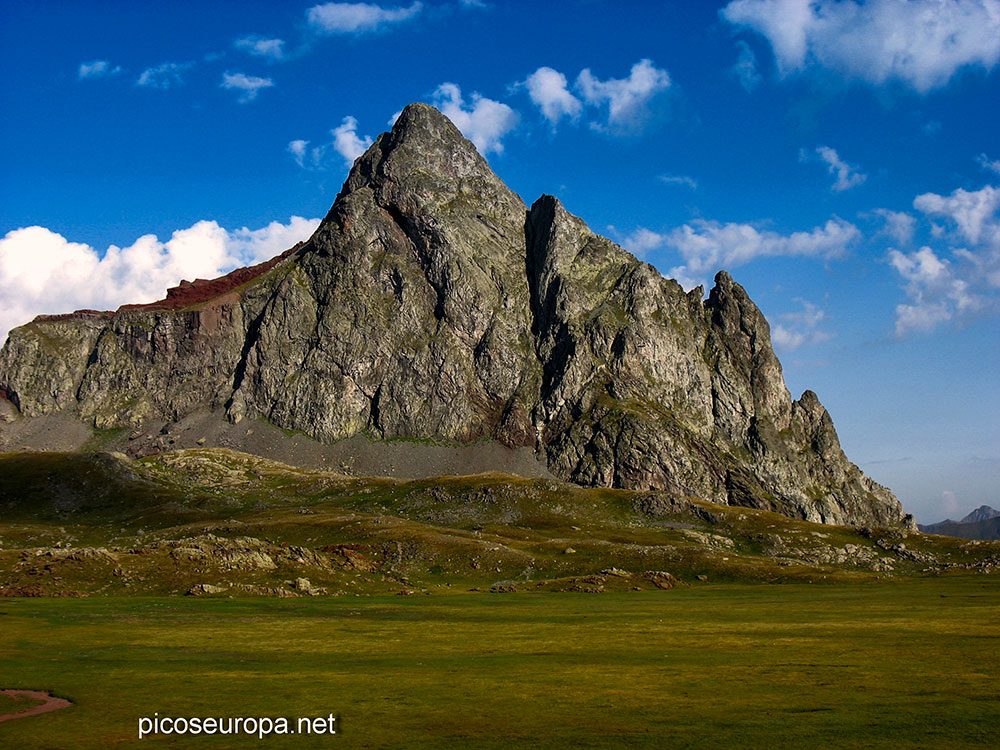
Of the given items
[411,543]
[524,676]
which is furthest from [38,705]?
[411,543]

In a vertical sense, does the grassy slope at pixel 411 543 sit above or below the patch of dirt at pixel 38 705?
below

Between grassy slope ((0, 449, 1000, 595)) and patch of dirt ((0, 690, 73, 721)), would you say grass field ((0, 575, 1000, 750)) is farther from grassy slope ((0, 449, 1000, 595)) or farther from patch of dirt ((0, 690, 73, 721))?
grassy slope ((0, 449, 1000, 595))

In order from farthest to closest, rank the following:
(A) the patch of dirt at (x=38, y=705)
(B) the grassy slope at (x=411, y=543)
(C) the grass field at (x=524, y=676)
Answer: (B) the grassy slope at (x=411, y=543) → (A) the patch of dirt at (x=38, y=705) → (C) the grass field at (x=524, y=676)

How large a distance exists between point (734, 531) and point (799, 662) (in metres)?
155

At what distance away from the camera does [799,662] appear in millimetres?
33312

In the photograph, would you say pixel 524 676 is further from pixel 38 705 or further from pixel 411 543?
pixel 411 543

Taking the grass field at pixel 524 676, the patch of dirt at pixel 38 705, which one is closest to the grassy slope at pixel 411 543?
the grass field at pixel 524 676

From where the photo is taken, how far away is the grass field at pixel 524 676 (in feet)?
70.9

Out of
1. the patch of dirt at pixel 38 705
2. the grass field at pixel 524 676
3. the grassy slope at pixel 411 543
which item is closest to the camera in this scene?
the grass field at pixel 524 676

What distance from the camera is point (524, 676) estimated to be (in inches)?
1216

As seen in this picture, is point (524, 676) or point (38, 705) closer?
point (38, 705)

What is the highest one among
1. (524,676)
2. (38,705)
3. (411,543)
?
(38,705)

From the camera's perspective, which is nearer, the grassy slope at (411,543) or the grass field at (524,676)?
the grass field at (524,676)

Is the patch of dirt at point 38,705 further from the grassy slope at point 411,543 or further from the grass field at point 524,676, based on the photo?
the grassy slope at point 411,543
